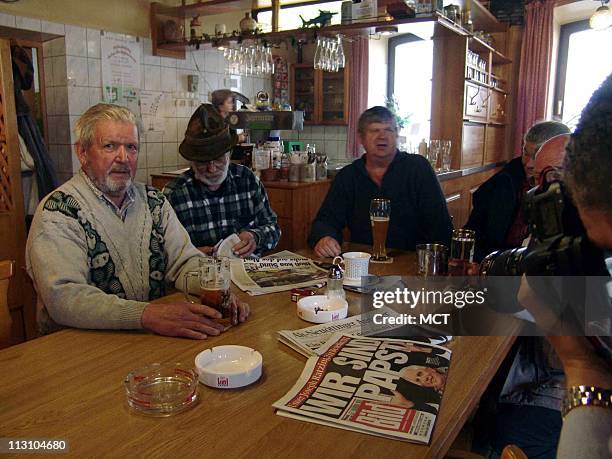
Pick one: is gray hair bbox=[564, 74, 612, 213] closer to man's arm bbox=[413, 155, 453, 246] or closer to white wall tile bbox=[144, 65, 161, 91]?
man's arm bbox=[413, 155, 453, 246]

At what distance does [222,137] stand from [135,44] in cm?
253

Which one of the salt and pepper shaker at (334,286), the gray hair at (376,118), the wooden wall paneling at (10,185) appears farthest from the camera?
the wooden wall paneling at (10,185)

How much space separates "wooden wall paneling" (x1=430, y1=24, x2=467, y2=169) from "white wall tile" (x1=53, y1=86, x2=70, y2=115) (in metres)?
2.90

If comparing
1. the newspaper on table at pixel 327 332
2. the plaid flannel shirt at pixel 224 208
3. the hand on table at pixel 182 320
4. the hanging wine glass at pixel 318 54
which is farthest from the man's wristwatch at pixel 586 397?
the hanging wine glass at pixel 318 54

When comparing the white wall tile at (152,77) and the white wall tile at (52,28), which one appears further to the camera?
the white wall tile at (152,77)

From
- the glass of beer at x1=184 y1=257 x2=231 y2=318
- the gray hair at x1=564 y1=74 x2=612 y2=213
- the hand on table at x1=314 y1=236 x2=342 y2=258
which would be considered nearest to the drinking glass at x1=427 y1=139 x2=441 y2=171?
the hand on table at x1=314 y1=236 x2=342 y2=258

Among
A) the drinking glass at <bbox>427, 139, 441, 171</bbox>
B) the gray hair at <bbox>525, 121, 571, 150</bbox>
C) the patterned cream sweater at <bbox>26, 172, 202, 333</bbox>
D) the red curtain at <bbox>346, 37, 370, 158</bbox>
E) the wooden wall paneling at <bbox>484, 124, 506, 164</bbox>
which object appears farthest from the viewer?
the red curtain at <bbox>346, 37, 370, 158</bbox>

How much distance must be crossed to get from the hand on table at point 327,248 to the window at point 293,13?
2932 mm

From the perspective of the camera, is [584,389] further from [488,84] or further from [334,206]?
[488,84]

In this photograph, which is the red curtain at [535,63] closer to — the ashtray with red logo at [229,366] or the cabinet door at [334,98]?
the cabinet door at [334,98]

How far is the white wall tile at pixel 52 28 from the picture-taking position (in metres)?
3.75

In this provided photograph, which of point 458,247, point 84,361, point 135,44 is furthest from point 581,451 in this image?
point 135,44

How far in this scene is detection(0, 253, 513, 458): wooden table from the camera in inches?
33.9

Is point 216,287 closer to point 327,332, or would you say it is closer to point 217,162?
point 327,332
